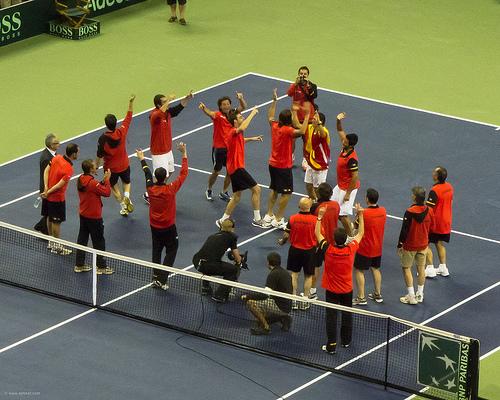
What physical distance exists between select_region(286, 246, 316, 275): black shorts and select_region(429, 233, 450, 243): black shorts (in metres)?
2.63

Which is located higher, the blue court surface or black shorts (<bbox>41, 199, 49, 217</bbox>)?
black shorts (<bbox>41, 199, 49, 217</bbox>)

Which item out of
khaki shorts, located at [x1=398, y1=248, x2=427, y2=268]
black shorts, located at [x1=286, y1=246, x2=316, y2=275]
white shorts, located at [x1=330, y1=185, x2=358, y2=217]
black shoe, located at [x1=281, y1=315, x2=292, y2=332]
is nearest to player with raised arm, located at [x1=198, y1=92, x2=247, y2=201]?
white shorts, located at [x1=330, y1=185, x2=358, y2=217]

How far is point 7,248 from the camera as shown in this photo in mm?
25750

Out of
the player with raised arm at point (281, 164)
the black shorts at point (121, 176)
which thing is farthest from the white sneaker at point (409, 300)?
the black shorts at point (121, 176)

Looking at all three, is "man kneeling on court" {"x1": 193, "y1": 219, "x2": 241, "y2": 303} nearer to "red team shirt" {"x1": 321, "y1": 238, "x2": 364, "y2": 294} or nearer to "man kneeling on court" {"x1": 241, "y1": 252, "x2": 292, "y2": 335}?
"man kneeling on court" {"x1": 241, "y1": 252, "x2": 292, "y2": 335}

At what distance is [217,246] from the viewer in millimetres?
23969

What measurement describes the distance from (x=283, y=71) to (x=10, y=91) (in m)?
7.21

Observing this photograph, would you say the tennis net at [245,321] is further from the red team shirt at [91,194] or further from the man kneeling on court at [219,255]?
the red team shirt at [91,194]

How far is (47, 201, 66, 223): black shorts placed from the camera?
2580 centimetres

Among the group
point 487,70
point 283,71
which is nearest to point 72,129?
point 283,71

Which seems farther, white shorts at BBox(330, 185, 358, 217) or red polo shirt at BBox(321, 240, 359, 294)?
white shorts at BBox(330, 185, 358, 217)

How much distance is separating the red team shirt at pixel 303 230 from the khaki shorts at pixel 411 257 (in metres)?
1.65

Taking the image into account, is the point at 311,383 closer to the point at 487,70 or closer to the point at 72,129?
the point at 72,129

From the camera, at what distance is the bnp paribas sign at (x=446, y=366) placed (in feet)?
67.3
